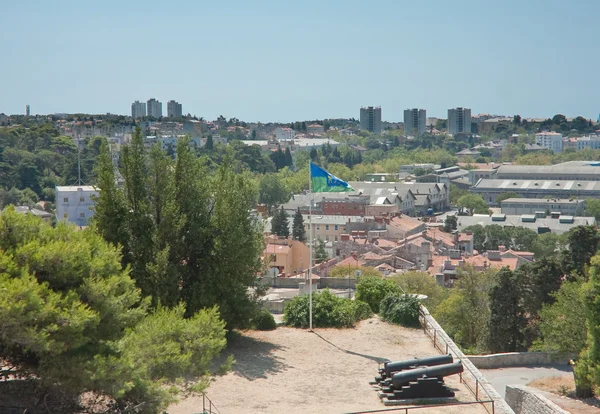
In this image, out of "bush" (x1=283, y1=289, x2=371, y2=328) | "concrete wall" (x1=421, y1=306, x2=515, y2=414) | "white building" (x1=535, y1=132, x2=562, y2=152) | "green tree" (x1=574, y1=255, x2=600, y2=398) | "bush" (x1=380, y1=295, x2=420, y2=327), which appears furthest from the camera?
"white building" (x1=535, y1=132, x2=562, y2=152)

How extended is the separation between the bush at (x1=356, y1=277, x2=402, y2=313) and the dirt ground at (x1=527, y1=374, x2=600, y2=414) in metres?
3.15

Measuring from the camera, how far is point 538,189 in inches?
3954

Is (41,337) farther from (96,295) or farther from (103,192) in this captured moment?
(103,192)

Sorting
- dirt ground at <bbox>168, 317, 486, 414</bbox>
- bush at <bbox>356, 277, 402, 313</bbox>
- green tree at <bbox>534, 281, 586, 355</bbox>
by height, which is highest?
bush at <bbox>356, 277, 402, 313</bbox>

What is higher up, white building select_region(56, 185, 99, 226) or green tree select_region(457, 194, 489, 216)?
white building select_region(56, 185, 99, 226)

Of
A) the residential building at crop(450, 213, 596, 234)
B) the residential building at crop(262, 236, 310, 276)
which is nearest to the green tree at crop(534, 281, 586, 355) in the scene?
the residential building at crop(262, 236, 310, 276)

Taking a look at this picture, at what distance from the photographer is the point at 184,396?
1082 cm

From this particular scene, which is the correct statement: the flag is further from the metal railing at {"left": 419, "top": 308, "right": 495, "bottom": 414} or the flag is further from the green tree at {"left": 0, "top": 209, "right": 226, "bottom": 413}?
the green tree at {"left": 0, "top": 209, "right": 226, "bottom": 413}

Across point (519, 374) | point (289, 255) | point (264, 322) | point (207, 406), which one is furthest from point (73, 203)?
point (207, 406)

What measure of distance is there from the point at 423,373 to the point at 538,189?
91.4m

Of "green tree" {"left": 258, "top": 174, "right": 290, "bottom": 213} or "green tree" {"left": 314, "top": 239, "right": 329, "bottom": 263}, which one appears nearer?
"green tree" {"left": 314, "top": 239, "right": 329, "bottom": 263}

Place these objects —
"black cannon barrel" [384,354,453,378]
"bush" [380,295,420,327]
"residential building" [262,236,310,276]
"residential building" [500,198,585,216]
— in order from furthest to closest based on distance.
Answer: "residential building" [500,198,585,216], "residential building" [262,236,310,276], "bush" [380,295,420,327], "black cannon barrel" [384,354,453,378]

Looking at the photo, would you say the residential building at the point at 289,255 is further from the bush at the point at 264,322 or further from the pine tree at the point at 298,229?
the bush at the point at 264,322

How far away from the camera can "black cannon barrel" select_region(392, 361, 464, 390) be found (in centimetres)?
1220
